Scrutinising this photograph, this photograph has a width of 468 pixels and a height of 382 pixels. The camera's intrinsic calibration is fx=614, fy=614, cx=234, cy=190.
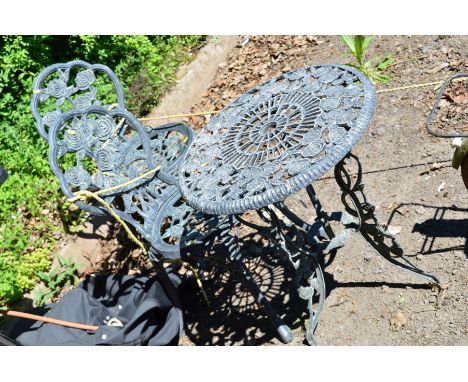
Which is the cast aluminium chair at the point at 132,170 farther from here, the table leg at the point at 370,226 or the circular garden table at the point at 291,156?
the table leg at the point at 370,226

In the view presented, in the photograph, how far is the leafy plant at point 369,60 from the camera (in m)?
4.94

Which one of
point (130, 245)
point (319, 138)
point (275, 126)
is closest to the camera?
point (319, 138)

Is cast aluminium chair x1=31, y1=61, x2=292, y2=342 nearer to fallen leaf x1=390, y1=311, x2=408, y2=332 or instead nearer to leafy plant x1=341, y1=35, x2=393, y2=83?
fallen leaf x1=390, y1=311, x2=408, y2=332

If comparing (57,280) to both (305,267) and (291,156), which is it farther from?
(291,156)

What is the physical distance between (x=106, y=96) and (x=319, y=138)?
334 centimetres

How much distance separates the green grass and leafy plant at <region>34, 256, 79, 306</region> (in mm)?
80

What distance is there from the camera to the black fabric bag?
11.9 feet

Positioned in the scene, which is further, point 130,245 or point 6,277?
point 130,245

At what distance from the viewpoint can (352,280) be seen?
381cm

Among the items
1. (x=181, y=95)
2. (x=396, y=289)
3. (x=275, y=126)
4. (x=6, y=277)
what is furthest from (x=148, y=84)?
(x=396, y=289)

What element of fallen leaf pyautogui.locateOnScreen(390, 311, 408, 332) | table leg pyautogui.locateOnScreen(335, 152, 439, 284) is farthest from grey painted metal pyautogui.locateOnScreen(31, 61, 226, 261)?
fallen leaf pyautogui.locateOnScreen(390, 311, 408, 332)

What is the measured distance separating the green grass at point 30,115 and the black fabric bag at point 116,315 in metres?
0.62

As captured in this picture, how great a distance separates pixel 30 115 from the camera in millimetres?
5715

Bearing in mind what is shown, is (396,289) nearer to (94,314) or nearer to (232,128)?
(232,128)
